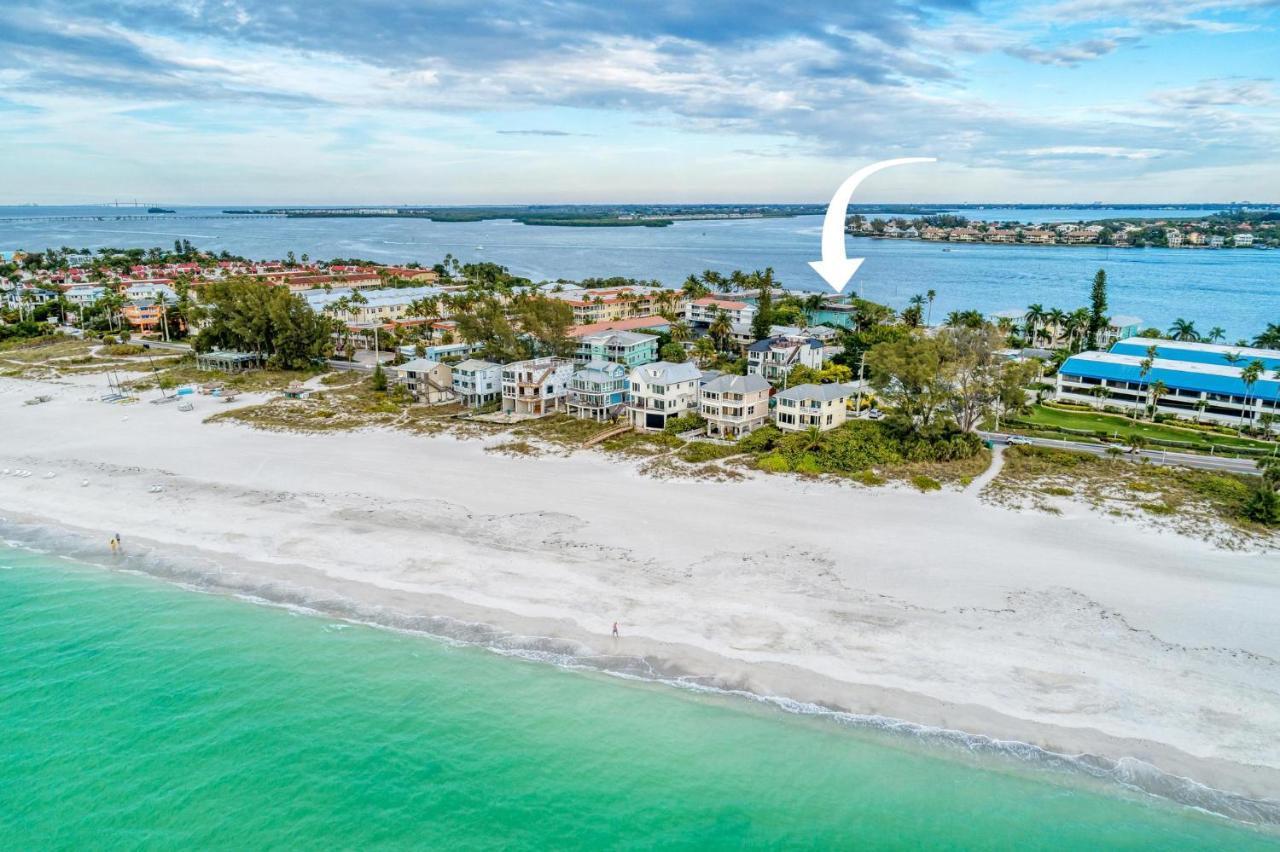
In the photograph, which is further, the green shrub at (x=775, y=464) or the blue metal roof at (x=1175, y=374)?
the blue metal roof at (x=1175, y=374)

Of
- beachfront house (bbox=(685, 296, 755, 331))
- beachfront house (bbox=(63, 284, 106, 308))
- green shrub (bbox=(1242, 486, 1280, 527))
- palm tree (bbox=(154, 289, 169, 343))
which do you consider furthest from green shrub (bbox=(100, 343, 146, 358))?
green shrub (bbox=(1242, 486, 1280, 527))

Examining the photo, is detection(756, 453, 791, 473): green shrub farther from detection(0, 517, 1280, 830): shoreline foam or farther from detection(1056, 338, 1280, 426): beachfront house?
detection(1056, 338, 1280, 426): beachfront house

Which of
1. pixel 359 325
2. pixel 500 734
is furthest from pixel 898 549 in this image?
pixel 359 325

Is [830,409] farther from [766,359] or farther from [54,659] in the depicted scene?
[54,659]

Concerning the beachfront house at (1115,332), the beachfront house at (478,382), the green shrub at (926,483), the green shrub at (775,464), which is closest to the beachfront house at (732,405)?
the green shrub at (775,464)

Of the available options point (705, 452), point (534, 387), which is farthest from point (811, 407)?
point (534, 387)

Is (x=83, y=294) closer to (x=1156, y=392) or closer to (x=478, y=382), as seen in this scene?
(x=478, y=382)

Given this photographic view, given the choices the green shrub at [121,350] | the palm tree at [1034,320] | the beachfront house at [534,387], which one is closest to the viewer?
the beachfront house at [534,387]

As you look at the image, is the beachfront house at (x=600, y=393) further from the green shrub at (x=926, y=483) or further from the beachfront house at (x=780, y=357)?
the green shrub at (x=926, y=483)
